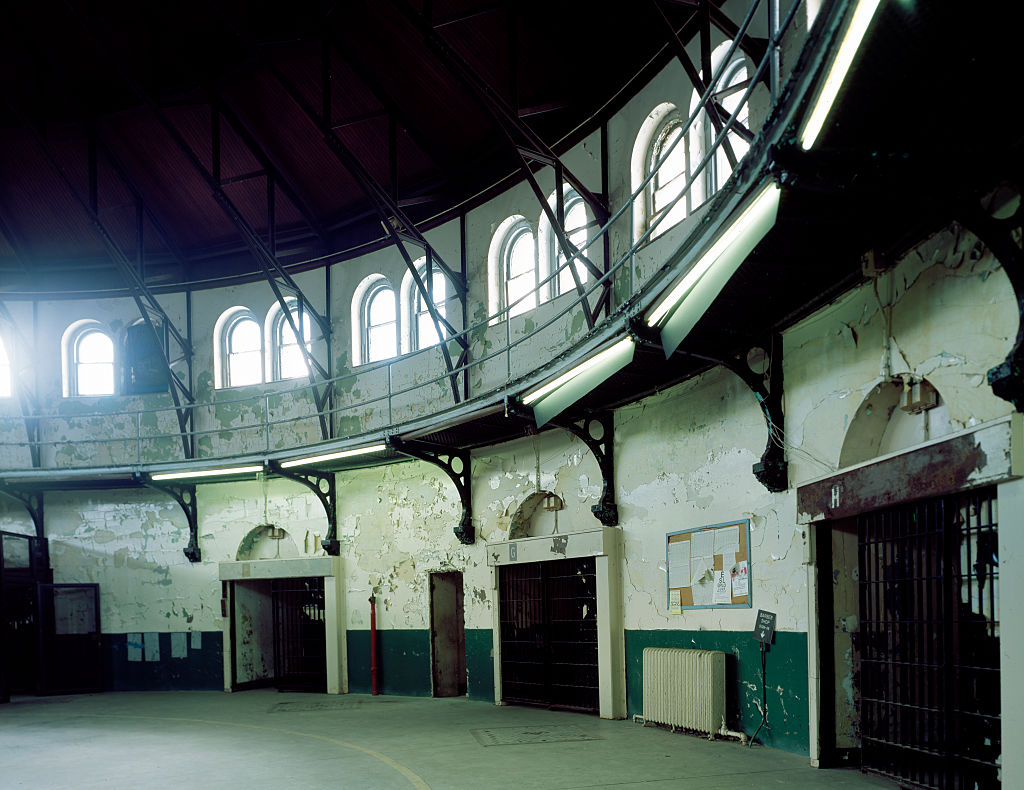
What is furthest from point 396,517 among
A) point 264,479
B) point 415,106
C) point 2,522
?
point 2,522

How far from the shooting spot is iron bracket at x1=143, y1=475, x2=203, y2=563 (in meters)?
18.2

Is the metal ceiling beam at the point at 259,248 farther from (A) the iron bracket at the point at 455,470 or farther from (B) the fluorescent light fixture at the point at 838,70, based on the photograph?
(B) the fluorescent light fixture at the point at 838,70

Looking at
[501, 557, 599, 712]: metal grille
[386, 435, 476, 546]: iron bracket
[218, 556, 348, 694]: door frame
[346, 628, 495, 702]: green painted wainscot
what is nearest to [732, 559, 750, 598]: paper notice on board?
[501, 557, 599, 712]: metal grille

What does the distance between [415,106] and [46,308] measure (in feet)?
31.7

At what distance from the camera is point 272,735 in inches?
472

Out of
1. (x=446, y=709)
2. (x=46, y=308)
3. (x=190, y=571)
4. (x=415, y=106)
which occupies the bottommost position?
(x=446, y=709)

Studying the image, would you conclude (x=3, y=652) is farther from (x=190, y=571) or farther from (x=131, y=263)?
(x=131, y=263)

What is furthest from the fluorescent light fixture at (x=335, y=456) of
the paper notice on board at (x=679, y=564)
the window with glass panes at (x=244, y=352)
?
the paper notice on board at (x=679, y=564)

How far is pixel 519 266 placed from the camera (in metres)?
14.5

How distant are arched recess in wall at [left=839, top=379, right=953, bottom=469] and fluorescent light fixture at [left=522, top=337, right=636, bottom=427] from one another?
2.24 meters

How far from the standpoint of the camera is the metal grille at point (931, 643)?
6.73 meters

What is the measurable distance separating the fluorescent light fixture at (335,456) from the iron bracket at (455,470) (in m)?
0.35

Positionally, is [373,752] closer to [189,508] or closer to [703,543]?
[703,543]

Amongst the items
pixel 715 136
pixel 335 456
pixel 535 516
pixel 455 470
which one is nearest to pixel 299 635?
pixel 335 456
